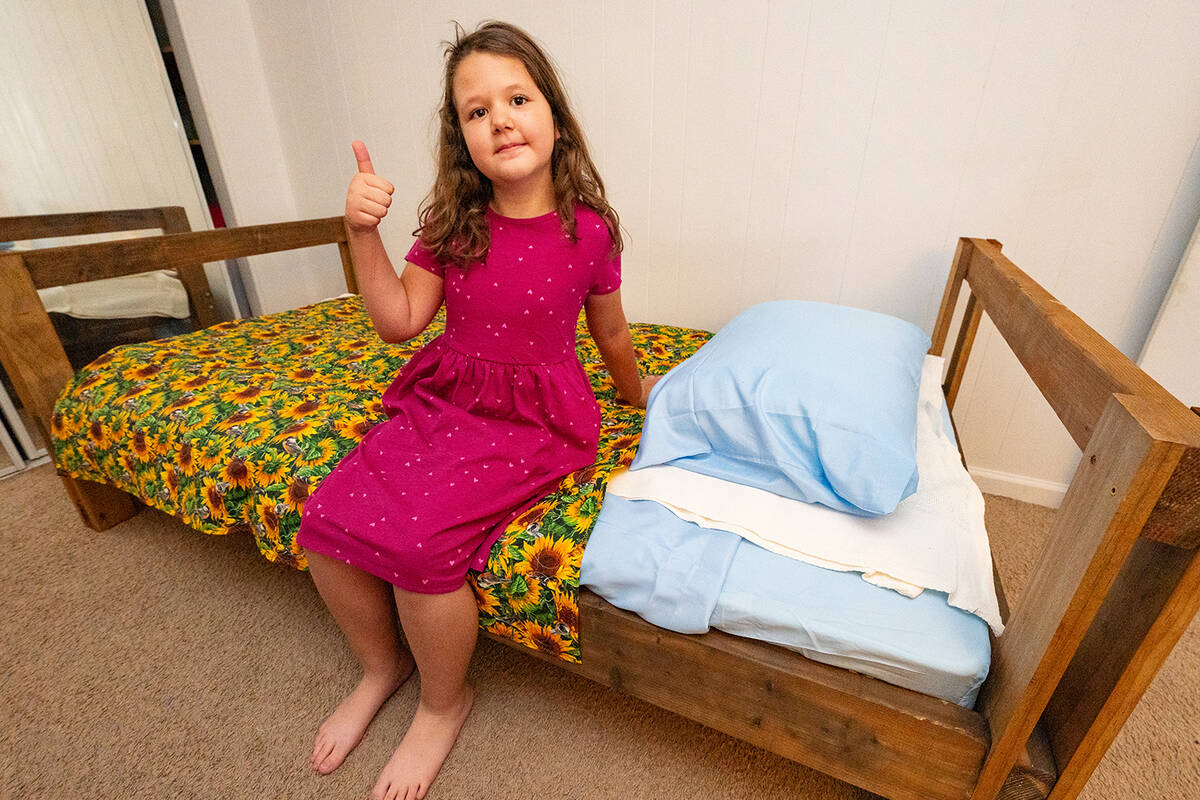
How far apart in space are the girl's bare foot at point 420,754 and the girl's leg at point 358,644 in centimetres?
8

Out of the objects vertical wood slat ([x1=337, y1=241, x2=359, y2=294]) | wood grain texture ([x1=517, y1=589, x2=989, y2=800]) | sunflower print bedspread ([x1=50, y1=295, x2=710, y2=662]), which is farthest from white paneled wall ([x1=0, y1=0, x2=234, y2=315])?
wood grain texture ([x1=517, y1=589, x2=989, y2=800])

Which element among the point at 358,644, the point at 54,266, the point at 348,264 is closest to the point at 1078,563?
the point at 358,644

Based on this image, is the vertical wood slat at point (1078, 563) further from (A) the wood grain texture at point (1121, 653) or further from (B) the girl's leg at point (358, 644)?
(B) the girl's leg at point (358, 644)

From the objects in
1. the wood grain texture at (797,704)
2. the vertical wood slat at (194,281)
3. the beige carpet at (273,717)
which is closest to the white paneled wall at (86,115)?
the vertical wood slat at (194,281)

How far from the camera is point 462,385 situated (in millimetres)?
912

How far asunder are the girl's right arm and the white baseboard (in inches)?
61.3

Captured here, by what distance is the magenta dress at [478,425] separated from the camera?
764mm

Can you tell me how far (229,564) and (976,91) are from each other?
207cm

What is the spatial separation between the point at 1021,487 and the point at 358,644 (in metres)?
1.70

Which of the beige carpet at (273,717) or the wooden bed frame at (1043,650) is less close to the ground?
the wooden bed frame at (1043,650)

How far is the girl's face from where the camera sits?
29.9 inches

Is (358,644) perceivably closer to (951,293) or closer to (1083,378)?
(1083,378)

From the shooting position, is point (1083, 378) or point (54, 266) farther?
point (54, 266)

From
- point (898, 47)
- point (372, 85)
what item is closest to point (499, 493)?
point (898, 47)
